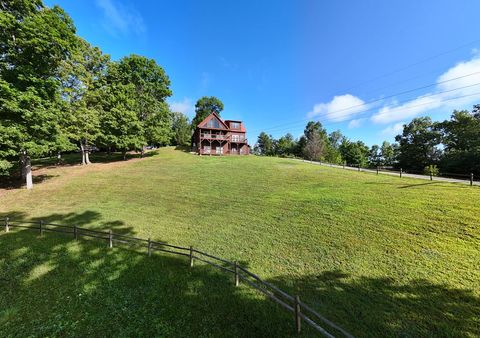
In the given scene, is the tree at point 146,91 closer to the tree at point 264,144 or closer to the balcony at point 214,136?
the balcony at point 214,136

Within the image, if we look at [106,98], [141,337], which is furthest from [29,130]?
[141,337]

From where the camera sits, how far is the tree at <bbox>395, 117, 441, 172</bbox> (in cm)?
4094

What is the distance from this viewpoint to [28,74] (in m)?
14.8

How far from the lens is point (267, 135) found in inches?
3164

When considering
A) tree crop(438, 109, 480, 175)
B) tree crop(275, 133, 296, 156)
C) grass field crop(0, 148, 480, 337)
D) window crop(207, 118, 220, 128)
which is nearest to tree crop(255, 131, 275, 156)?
tree crop(275, 133, 296, 156)

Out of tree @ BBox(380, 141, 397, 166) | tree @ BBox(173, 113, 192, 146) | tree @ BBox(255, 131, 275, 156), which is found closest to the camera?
tree @ BBox(173, 113, 192, 146)

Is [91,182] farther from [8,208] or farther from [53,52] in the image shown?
[53,52]

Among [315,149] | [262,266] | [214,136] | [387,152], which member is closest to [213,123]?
[214,136]

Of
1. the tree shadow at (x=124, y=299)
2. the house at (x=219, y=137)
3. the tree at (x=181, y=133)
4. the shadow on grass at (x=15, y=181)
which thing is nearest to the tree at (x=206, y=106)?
the tree at (x=181, y=133)

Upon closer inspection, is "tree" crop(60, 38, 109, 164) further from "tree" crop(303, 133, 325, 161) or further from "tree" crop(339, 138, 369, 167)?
"tree" crop(339, 138, 369, 167)

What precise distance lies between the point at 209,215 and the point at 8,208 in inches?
558

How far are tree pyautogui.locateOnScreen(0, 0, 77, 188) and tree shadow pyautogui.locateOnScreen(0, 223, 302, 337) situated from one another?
11.5 m

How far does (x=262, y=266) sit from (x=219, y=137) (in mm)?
35402

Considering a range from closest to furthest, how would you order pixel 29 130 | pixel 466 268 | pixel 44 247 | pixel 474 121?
1. pixel 466 268
2. pixel 44 247
3. pixel 29 130
4. pixel 474 121
